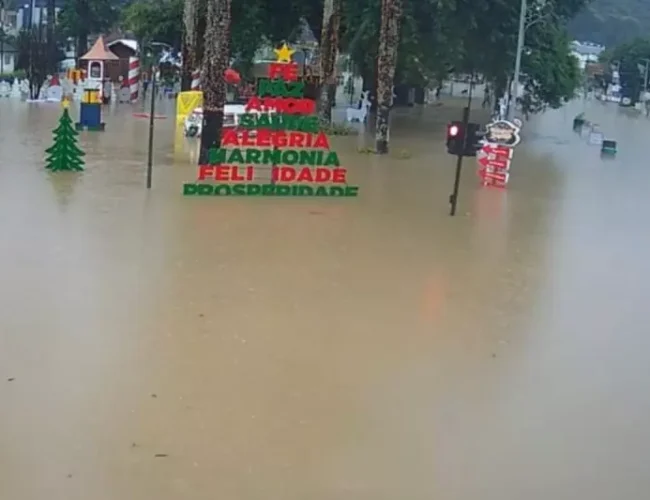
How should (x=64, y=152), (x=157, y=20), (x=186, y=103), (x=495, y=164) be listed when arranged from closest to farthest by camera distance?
(x=64, y=152)
(x=495, y=164)
(x=186, y=103)
(x=157, y=20)

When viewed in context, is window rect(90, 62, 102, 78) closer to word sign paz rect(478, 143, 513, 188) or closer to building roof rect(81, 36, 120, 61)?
building roof rect(81, 36, 120, 61)

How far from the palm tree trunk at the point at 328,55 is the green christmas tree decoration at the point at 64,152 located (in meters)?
11.3

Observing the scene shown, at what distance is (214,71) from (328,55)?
10424 millimetres

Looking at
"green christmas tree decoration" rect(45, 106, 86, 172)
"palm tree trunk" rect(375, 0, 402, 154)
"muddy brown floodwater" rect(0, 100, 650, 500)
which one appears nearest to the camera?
"muddy brown floodwater" rect(0, 100, 650, 500)

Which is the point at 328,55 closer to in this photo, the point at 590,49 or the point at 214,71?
the point at 214,71

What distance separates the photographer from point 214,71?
18453 mm

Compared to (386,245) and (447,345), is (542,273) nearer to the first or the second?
(386,245)

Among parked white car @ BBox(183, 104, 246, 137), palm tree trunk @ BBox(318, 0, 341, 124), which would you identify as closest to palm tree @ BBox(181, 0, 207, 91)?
parked white car @ BBox(183, 104, 246, 137)

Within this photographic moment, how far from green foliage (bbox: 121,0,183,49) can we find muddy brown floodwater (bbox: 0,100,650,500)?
24.3 m

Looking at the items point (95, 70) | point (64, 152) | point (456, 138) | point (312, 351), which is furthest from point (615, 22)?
point (312, 351)

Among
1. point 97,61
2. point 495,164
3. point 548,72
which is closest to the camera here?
point 495,164

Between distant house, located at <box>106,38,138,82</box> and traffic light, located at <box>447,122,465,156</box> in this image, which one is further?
distant house, located at <box>106,38,138,82</box>

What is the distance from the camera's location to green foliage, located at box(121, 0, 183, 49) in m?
38.7

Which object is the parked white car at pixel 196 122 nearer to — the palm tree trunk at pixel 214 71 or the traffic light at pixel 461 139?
the palm tree trunk at pixel 214 71
